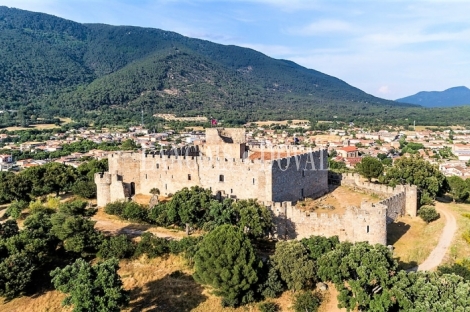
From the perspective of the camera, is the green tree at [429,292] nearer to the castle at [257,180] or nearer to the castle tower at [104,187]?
the castle at [257,180]

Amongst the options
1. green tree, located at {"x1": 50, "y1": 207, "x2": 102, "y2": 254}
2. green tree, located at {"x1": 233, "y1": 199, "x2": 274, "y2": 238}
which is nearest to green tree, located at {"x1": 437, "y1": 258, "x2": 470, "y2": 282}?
green tree, located at {"x1": 233, "y1": 199, "x2": 274, "y2": 238}

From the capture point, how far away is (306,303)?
24328 millimetres

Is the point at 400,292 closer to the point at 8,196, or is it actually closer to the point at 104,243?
the point at 104,243

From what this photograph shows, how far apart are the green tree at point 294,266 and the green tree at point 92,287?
9.29 m

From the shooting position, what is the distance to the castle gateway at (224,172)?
3647 cm

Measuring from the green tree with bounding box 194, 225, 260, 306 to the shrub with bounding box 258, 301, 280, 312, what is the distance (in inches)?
33.7

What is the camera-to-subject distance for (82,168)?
50031 mm

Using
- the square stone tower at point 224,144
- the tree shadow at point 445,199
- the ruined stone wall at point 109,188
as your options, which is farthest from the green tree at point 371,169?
the ruined stone wall at point 109,188

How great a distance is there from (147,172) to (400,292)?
26.6 metres

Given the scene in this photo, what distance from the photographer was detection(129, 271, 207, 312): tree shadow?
84.2 feet

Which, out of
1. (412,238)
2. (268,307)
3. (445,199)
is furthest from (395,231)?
(445,199)

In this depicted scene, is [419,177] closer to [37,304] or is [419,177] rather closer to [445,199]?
[445,199]

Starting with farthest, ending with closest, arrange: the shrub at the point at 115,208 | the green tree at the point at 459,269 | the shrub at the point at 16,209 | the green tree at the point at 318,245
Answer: the shrub at the point at 16,209
the shrub at the point at 115,208
the green tree at the point at 318,245
the green tree at the point at 459,269

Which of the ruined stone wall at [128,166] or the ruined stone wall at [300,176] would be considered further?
the ruined stone wall at [128,166]
